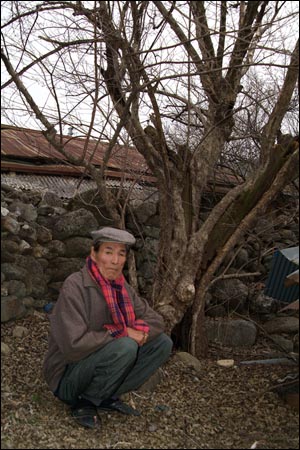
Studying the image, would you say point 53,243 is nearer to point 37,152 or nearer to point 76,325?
point 37,152

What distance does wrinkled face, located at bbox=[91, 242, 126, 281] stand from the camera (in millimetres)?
3777

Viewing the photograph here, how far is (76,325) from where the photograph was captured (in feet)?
11.4

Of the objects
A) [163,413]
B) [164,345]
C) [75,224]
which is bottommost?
[163,413]

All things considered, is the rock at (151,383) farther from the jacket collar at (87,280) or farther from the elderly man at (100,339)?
the jacket collar at (87,280)

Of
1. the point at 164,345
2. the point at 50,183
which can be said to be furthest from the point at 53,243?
the point at 164,345

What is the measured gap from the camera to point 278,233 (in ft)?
23.7

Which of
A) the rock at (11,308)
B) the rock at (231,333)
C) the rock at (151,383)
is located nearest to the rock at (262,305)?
the rock at (231,333)

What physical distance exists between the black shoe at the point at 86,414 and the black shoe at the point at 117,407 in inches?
6.9

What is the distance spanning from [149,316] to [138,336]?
0.84ft

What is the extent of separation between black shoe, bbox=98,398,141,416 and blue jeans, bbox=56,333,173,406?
13 cm

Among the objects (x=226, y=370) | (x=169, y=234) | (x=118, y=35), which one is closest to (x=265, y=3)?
(x=118, y=35)

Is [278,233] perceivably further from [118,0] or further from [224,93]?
[118,0]

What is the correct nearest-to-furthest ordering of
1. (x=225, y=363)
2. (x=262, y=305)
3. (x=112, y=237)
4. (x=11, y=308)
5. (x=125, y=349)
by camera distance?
(x=125, y=349) → (x=112, y=237) → (x=11, y=308) → (x=225, y=363) → (x=262, y=305)

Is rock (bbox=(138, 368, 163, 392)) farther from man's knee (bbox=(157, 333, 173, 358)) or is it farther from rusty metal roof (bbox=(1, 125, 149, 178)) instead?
rusty metal roof (bbox=(1, 125, 149, 178))
